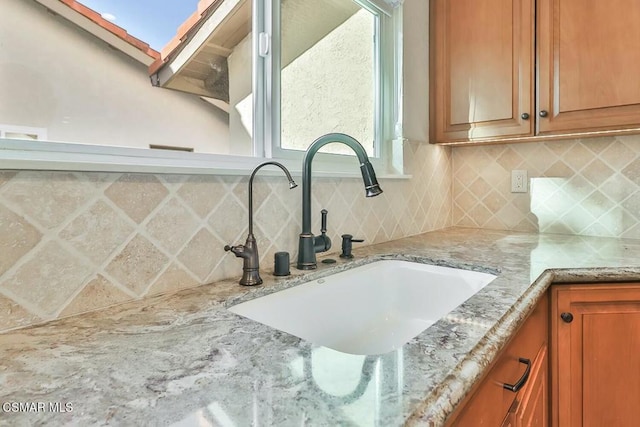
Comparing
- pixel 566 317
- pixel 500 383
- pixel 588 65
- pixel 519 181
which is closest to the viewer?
pixel 500 383

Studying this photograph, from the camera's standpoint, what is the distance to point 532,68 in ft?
4.79

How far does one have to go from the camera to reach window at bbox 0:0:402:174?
2.29 feet

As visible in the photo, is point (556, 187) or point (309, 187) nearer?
point (309, 187)

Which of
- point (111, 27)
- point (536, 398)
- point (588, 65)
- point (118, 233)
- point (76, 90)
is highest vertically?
point (588, 65)

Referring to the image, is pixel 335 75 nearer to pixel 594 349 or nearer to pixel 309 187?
pixel 309 187

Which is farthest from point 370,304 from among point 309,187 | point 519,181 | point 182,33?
point 519,181

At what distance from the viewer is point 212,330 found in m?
0.59

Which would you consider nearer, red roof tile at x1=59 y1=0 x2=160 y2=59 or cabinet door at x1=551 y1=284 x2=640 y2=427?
red roof tile at x1=59 y1=0 x2=160 y2=59

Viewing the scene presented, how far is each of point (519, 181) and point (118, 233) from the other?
5.72 feet

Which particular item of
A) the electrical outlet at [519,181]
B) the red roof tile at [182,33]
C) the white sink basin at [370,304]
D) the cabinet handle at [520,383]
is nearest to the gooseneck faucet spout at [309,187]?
the white sink basin at [370,304]

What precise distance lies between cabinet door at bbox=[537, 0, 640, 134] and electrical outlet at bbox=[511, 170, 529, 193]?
0.33 metres

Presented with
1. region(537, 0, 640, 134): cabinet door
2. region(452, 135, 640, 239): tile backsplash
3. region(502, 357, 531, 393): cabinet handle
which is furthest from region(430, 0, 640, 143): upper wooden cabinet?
region(502, 357, 531, 393): cabinet handle

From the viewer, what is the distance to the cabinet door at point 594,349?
969 millimetres

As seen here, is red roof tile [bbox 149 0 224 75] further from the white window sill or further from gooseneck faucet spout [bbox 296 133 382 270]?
gooseneck faucet spout [bbox 296 133 382 270]
